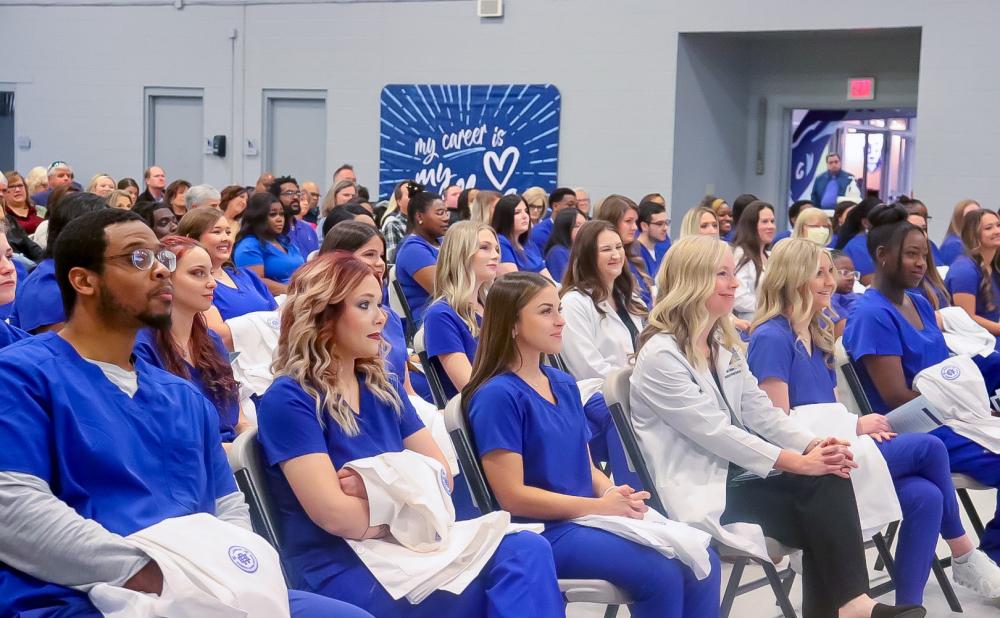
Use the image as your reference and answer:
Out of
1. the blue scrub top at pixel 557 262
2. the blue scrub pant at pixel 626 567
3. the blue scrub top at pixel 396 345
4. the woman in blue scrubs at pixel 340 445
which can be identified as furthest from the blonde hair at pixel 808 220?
the woman in blue scrubs at pixel 340 445

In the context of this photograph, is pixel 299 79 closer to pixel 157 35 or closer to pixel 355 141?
pixel 355 141

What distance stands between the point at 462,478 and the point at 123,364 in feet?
4.03

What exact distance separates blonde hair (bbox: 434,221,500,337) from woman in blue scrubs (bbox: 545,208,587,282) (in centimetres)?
238

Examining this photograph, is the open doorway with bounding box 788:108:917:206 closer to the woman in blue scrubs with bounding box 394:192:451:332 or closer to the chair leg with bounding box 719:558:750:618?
the woman in blue scrubs with bounding box 394:192:451:332

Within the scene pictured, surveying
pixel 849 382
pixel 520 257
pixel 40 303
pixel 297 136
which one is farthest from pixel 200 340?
pixel 297 136

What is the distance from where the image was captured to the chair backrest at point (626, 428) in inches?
136

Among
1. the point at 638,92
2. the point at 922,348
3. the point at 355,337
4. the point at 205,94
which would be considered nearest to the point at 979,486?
the point at 922,348

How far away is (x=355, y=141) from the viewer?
12.8 m

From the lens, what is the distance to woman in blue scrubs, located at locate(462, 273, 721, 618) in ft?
9.44

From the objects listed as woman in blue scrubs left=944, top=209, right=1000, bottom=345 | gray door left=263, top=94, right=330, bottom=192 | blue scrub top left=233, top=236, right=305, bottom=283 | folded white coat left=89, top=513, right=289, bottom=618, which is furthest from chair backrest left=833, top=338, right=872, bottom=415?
gray door left=263, top=94, right=330, bottom=192

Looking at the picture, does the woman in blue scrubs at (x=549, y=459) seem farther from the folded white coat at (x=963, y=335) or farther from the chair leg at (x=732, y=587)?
the folded white coat at (x=963, y=335)

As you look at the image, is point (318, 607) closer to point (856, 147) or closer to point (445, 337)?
point (445, 337)

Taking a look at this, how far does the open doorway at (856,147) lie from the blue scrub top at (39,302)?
9.71 metres

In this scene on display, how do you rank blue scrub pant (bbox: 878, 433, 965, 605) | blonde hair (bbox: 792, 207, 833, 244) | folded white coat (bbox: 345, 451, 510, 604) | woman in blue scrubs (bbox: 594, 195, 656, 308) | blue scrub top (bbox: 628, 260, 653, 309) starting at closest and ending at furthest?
folded white coat (bbox: 345, 451, 510, 604), blue scrub pant (bbox: 878, 433, 965, 605), blue scrub top (bbox: 628, 260, 653, 309), woman in blue scrubs (bbox: 594, 195, 656, 308), blonde hair (bbox: 792, 207, 833, 244)
